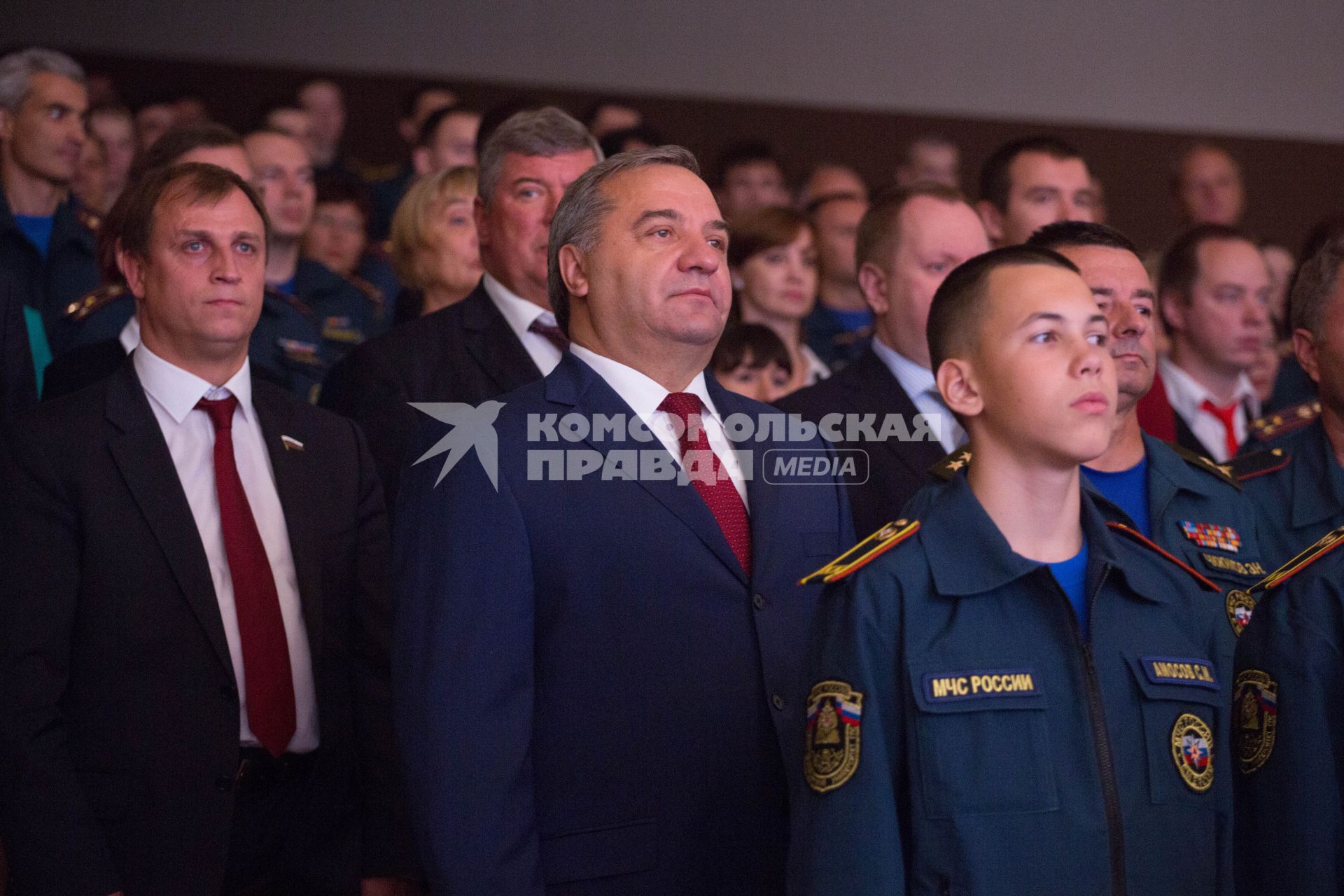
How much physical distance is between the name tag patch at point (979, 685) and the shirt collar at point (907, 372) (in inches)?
51.3

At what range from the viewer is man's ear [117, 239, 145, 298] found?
8.87 ft

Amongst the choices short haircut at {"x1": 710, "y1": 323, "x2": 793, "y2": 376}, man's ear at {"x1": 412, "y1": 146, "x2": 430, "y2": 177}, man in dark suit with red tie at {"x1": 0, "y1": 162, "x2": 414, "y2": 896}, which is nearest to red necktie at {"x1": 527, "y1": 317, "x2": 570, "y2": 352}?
man in dark suit with red tie at {"x1": 0, "y1": 162, "x2": 414, "y2": 896}

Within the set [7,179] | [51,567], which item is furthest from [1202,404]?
[7,179]

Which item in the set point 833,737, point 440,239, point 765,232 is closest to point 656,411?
point 833,737

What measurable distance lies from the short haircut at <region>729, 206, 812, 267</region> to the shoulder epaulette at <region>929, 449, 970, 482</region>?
84.7 inches

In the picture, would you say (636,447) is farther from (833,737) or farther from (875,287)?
(875,287)

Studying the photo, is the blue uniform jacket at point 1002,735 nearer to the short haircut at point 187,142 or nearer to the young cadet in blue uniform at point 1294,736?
the young cadet in blue uniform at point 1294,736

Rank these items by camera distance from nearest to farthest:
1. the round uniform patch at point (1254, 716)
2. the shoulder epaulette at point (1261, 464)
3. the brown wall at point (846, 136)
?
the round uniform patch at point (1254, 716), the shoulder epaulette at point (1261, 464), the brown wall at point (846, 136)

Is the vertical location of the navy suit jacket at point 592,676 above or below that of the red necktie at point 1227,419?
below

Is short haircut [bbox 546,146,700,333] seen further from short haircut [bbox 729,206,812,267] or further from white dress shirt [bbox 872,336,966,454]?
short haircut [bbox 729,206,812,267]

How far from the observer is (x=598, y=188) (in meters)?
2.43

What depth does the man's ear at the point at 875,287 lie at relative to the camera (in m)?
3.39

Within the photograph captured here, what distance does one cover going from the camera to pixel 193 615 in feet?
7.95

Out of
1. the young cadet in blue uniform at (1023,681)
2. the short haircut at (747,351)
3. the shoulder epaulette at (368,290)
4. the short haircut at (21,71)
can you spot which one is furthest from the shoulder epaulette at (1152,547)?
the shoulder epaulette at (368,290)
